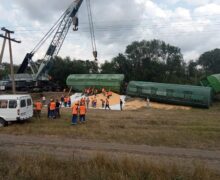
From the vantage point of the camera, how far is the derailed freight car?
37.1 metres

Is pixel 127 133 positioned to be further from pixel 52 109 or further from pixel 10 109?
pixel 52 109

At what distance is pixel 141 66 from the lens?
2950 inches

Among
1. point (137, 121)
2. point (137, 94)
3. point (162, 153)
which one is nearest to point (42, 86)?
point (137, 94)

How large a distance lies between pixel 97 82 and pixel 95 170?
137 feet

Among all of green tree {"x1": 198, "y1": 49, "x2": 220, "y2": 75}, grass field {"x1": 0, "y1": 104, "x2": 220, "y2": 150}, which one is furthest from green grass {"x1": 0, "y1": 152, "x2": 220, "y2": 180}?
green tree {"x1": 198, "y1": 49, "x2": 220, "y2": 75}

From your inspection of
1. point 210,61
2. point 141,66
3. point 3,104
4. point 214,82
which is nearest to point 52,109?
point 3,104

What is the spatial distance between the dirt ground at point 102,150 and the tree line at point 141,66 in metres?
49.1

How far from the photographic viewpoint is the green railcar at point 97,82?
4866 centimetres

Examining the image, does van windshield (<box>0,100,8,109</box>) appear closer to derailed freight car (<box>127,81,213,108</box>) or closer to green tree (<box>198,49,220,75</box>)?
derailed freight car (<box>127,81,213,108</box>)

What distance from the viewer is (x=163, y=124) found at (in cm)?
2136

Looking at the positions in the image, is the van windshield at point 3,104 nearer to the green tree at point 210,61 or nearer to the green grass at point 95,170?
the green grass at point 95,170

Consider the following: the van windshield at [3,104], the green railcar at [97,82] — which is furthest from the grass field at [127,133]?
the green railcar at [97,82]

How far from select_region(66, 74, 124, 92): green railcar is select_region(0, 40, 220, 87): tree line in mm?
11273

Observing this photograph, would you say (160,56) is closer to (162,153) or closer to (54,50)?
(54,50)
